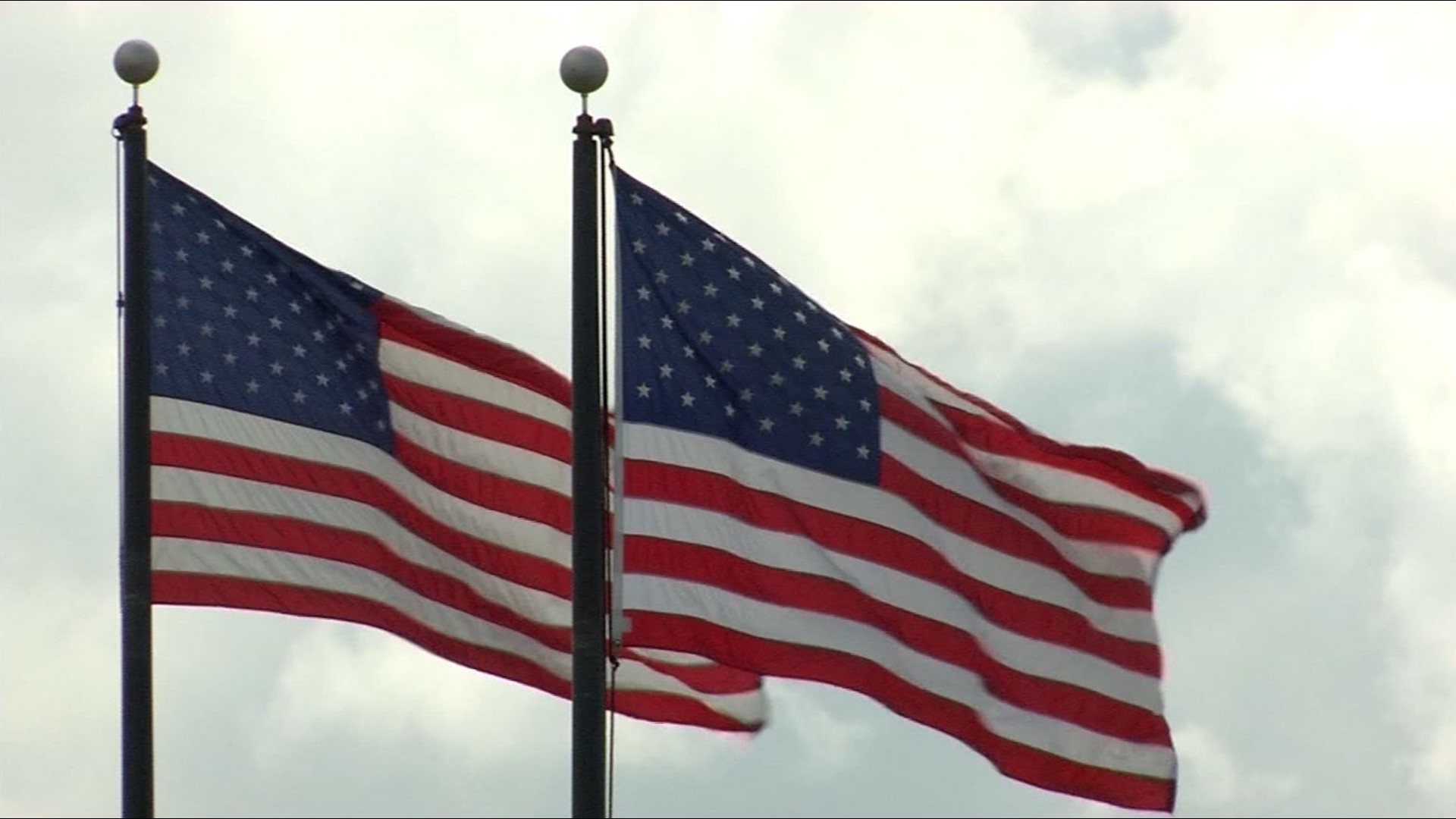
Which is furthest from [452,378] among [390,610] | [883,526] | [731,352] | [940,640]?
[940,640]

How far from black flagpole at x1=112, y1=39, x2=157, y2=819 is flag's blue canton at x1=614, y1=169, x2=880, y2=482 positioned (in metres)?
3.05

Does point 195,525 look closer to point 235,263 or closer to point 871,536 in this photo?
point 235,263

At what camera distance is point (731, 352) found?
22.6m

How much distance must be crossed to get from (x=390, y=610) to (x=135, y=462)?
244 cm

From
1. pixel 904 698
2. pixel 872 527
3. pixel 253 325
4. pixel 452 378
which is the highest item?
pixel 253 325

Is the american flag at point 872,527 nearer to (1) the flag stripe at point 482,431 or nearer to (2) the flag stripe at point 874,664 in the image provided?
(2) the flag stripe at point 874,664

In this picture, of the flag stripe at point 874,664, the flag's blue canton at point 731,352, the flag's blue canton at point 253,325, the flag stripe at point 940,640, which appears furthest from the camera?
the flag's blue canton at point 253,325

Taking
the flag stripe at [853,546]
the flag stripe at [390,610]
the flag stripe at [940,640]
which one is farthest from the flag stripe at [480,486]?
the flag stripe at [940,640]

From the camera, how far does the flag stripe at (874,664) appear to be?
71.8 ft

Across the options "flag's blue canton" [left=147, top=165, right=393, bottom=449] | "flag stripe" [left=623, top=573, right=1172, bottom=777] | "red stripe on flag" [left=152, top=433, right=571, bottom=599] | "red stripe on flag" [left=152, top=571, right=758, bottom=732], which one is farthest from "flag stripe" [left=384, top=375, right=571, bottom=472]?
"flag stripe" [left=623, top=573, right=1172, bottom=777]

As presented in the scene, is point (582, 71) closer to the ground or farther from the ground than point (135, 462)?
farther from the ground

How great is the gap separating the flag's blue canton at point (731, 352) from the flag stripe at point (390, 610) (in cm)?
211

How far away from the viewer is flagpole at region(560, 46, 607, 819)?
66.8ft

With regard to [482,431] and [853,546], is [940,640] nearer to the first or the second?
[853,546]
